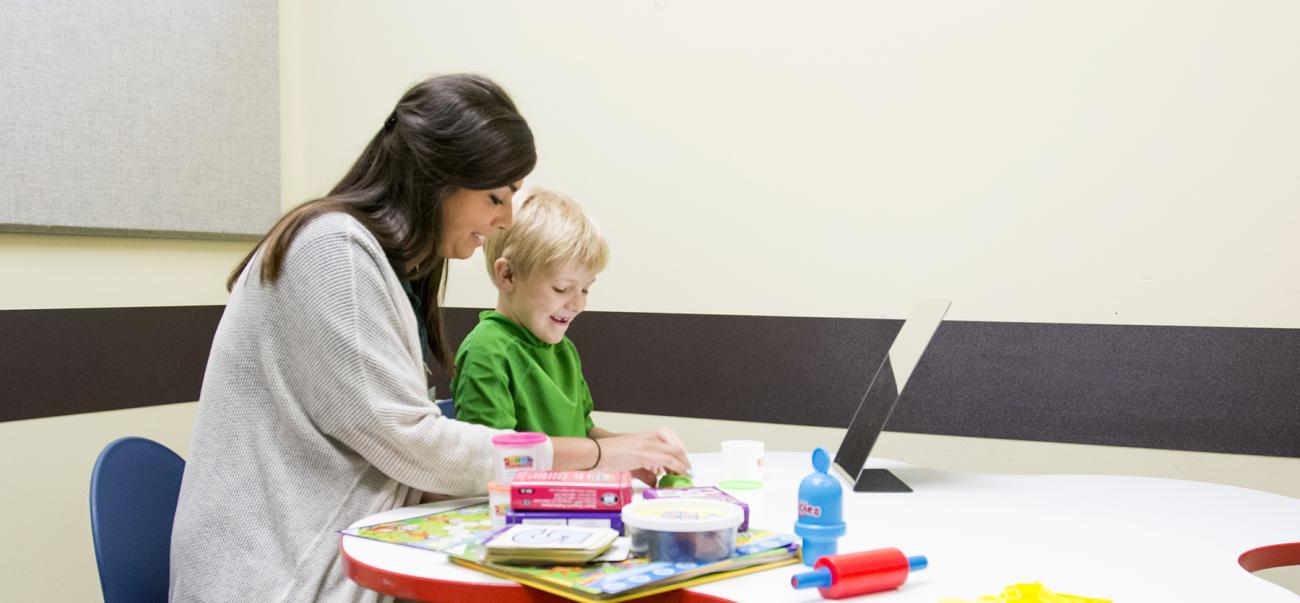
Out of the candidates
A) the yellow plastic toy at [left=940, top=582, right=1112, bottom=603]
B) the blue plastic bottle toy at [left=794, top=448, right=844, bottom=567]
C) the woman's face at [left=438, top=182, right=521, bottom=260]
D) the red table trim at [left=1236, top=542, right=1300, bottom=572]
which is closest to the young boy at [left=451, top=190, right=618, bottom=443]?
the woman's face at [left=438, top=182, right=521, bottom=260]

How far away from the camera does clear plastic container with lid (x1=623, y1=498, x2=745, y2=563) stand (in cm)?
119

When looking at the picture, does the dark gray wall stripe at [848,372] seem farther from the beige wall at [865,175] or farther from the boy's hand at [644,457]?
the boy's hand at [644,457]

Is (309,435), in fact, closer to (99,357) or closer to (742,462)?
(742,462)

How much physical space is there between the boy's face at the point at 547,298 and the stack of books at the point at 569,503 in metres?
0.68

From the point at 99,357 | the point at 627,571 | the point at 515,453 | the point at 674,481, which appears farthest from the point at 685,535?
the point at 99,357

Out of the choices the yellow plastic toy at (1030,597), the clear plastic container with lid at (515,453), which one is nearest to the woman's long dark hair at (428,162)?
the clear plastic container with lid at (515,453)

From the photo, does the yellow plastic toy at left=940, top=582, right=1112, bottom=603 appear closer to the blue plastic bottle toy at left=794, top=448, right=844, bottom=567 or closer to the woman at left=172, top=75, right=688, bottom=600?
the blue plastic bottle toy at left=794, top=448, right=844, bottom=567

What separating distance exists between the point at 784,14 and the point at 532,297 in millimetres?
1232

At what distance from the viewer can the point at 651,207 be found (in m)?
2.95

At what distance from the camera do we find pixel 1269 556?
141cm

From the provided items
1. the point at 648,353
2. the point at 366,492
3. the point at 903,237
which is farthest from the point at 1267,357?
the point at 366,492

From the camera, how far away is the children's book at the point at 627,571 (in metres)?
1.10

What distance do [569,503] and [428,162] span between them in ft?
2.11

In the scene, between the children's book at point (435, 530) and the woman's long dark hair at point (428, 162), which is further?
the woman's long dark hair at point (428, 162)
